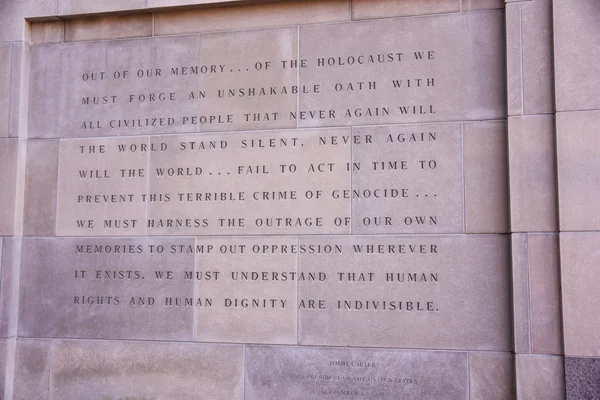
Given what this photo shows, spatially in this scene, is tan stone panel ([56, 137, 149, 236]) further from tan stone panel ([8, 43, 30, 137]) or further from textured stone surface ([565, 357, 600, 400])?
textured stone surface ([565, 357, 600, 400])

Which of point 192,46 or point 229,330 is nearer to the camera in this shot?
point 229,330

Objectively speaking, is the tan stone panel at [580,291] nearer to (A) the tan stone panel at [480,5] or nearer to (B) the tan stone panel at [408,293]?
(B) the tan stone panel at [408,293]

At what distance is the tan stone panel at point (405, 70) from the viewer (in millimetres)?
8359

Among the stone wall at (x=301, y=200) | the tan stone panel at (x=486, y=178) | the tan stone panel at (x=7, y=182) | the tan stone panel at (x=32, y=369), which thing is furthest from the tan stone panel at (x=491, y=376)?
the tan stone panel at (x=7, y=182)

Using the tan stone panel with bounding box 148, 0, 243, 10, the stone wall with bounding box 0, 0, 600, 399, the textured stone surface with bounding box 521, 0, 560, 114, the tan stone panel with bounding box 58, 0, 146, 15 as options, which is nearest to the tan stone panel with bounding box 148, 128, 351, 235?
the stone wall with bounding box 0, 0, 600, 399

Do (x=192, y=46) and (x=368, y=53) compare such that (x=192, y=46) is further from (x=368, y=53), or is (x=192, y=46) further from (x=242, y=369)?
(x=242, y=369)

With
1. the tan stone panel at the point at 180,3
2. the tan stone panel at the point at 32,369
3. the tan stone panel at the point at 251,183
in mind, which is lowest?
the tan stone panel at the point at 32,369

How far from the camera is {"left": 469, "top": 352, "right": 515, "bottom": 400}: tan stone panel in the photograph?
7805 mm

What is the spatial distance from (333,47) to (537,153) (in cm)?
324

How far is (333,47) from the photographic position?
8.87 metres

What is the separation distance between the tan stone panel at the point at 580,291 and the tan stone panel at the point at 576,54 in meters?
1.73

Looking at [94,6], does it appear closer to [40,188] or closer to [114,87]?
[114,87]

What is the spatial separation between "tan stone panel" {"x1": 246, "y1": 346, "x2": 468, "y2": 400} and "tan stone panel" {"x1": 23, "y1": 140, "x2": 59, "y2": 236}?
12.4 feet

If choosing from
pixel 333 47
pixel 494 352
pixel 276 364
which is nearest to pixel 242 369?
pixel 276 364
